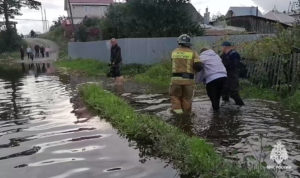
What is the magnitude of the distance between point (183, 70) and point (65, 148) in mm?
3150

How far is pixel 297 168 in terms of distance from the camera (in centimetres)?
555

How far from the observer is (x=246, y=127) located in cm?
808

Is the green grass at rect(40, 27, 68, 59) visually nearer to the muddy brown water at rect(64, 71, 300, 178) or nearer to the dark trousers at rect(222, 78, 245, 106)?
the muddy brown water at rect(64, 71, 300, 178)

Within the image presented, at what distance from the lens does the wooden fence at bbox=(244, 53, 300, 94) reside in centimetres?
1140

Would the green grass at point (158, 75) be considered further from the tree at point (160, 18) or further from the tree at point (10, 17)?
the tree at point (10, 17)

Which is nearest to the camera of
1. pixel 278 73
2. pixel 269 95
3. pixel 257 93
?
pixel 269 95

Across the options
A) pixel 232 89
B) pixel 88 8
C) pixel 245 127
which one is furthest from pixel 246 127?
pixel 88 8

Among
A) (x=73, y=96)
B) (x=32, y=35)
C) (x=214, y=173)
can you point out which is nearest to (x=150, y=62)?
(x=73, y=96)

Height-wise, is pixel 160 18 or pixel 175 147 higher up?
pixel 160 18

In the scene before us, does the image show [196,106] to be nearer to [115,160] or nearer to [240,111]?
[240,111]

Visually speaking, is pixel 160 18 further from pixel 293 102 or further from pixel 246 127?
pixel 246 127

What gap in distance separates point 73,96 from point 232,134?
7185 mm

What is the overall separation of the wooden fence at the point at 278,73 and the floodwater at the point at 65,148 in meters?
5.18

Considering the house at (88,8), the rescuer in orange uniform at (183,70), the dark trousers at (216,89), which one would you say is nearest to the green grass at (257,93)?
the dark trousers at (216,89)
